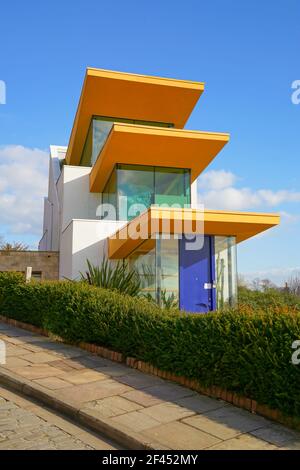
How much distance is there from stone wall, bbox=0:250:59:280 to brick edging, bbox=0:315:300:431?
10.2 m

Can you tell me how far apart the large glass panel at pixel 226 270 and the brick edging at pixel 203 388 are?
231 inches

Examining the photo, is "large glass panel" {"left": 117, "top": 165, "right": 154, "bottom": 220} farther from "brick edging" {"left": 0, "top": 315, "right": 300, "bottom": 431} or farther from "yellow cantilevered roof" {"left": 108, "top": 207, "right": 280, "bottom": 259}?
"brick edging" {"left": 0, "top": 315, "right": 300, "bottom": 431}

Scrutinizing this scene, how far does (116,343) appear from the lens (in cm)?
792

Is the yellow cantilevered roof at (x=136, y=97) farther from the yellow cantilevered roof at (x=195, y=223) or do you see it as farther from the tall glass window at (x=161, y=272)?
the tall glass window at (x=161, y=272)

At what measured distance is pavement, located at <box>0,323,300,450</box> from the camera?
15.4 feet

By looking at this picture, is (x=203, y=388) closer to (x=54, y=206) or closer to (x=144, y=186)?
(x=144, y=186)

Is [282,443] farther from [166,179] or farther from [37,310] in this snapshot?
[166,179]

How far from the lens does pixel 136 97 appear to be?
18.4 meters

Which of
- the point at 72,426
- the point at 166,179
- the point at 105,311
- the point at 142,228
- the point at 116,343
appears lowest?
the point at 72,426

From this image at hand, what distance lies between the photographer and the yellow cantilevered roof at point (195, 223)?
456 inches

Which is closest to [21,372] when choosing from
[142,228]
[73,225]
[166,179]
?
[142,228]

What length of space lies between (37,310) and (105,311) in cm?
294

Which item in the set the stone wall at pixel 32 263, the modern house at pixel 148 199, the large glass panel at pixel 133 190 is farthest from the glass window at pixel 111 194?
the stone wall at pixel 32 263

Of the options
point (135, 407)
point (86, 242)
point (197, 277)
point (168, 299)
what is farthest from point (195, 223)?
point (135, 407)
